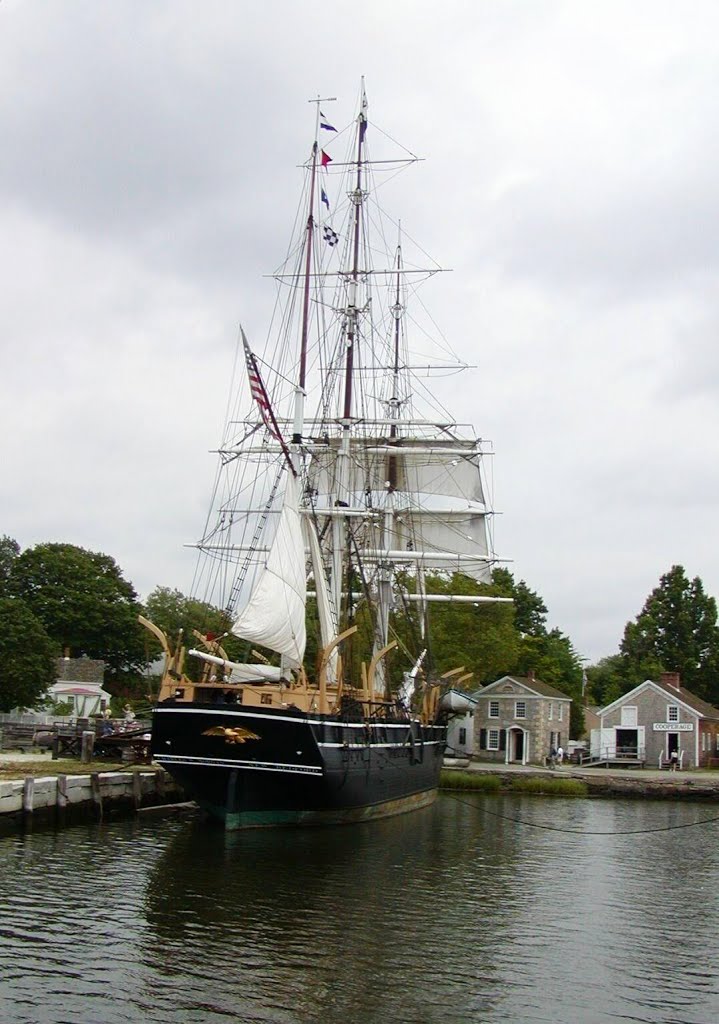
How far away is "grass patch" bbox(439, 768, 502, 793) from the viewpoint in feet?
177

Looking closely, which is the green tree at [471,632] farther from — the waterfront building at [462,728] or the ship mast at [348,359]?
the ship mast at [348,359]

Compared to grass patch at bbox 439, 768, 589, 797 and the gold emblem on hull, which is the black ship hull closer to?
the gold emblem on hull

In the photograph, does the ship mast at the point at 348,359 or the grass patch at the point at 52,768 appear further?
the ship mast at the point at 348,359

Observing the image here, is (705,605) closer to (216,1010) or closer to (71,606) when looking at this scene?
(71,606)

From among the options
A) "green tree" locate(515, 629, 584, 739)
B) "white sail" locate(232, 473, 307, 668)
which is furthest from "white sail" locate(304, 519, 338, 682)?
"green tree" locate(515, 629, 584, 739)

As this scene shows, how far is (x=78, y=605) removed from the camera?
285 ft

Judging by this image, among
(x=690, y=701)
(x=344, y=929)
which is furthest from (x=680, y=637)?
(x=344, y=929)

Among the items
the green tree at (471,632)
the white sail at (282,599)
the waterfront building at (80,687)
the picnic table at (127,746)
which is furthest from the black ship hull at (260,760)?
the waterfront building at (80,687)

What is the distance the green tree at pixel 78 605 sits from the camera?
86.3m

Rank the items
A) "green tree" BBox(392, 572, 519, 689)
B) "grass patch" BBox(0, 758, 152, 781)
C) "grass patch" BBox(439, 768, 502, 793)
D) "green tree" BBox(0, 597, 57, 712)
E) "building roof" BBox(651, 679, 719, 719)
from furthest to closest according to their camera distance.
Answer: "green tree" BBox(392, 572, 519, 689) → "building roof" BBox(651, 679, 719, 719) → "green tree" BBox(0, 597, 57, 712) → "grass patch" BBox(439, 768, 502, 793) → "grass patch" BBox(0, 758, 152, 781)

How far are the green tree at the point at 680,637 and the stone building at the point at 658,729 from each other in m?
16.5

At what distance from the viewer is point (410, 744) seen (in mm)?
42281

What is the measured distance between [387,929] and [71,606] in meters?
69.8

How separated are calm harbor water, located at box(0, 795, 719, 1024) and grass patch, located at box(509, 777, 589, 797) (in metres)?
19.9
